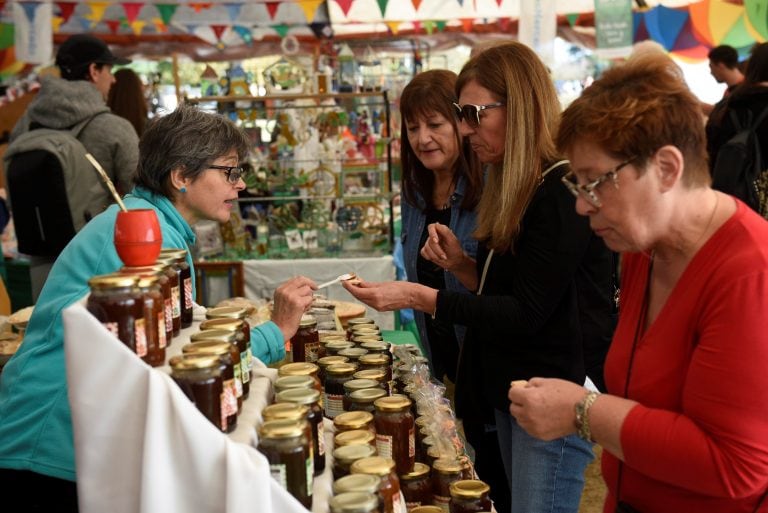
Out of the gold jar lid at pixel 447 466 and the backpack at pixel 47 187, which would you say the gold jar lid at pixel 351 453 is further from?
the backpack at pixel 47 187

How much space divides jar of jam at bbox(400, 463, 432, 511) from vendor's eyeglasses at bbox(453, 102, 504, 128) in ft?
3.27

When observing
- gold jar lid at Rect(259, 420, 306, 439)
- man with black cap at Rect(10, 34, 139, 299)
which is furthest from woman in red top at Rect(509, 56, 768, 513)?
man with black cap at Rect(10, 34, 139, 299)

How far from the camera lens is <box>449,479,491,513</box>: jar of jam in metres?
1.80

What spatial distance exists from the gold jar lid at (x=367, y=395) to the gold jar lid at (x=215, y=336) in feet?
1.68

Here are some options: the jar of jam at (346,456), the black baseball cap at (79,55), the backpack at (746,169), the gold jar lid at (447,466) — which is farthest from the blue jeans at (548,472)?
the black baseball cap at (79,55)

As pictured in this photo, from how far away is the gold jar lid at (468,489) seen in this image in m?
1.80

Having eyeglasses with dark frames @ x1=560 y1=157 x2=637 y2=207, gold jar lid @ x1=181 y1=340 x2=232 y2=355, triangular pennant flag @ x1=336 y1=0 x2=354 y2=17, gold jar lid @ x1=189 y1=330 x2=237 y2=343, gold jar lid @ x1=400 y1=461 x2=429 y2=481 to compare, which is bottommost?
gold jar lid @ x1=400 y1=461 x2=429 y2=481

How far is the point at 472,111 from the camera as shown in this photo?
93.2 inches

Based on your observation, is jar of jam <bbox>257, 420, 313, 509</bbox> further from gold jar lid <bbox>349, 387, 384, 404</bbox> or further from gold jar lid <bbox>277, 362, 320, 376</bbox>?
gold jar lid <bbox>349, 387, 384, 404</bbox>

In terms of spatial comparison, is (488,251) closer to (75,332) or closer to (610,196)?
(610,196)

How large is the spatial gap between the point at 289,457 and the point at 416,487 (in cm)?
64

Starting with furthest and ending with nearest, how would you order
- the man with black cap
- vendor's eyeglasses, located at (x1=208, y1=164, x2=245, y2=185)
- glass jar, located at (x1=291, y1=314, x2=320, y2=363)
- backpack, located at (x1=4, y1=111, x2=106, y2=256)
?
the man with black cap → backpack, located at (x1=4, y1=111, x2=106, y2=256) → glass jar, located at (x1=291, y1=314, x2=320, y2=363) → vendor's eyeglasses, located at (x1=208, y1=164, x2=245, y2=185)

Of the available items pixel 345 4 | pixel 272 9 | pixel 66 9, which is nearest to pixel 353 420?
pixel 345 4

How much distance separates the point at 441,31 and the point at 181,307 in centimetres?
1020
